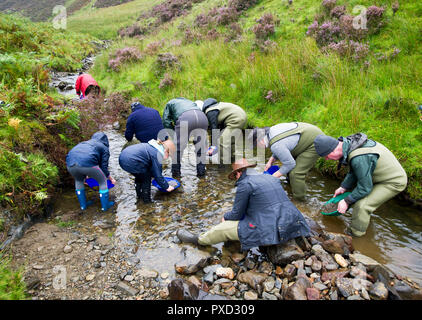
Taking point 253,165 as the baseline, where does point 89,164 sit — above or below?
below

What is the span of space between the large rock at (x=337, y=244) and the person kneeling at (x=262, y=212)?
471 millimetres

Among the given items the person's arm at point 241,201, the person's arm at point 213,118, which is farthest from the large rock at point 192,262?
the person's arm at point 213,118

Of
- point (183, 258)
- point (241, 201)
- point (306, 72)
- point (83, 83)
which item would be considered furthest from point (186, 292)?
point (83, 83)

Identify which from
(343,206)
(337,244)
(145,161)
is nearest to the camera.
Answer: (337,244)

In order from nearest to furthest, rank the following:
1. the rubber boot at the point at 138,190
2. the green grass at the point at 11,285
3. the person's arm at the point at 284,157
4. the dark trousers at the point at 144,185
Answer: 1. the green grass at the point at 11,285
2. the person's arm at the point at 284,157
3. the dark trousers at the point at 144,185
4. the rubber boot at the point at 138,190

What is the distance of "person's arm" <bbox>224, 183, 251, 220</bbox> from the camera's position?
3.49 metres

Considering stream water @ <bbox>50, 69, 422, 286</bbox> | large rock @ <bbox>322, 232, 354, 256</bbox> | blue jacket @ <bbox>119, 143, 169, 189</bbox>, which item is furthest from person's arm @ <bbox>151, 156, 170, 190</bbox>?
large rock @ <bbox>322, 232, 354, 256</bbox>

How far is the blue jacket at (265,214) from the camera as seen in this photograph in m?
3.40

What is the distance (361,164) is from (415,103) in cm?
298

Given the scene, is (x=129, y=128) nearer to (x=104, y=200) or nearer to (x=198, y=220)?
(x=104, y=200)

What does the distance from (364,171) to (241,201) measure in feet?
6.89

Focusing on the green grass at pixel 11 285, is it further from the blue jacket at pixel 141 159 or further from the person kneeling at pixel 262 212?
the person kneeling at pixel 262 212

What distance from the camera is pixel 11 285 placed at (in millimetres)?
3021
